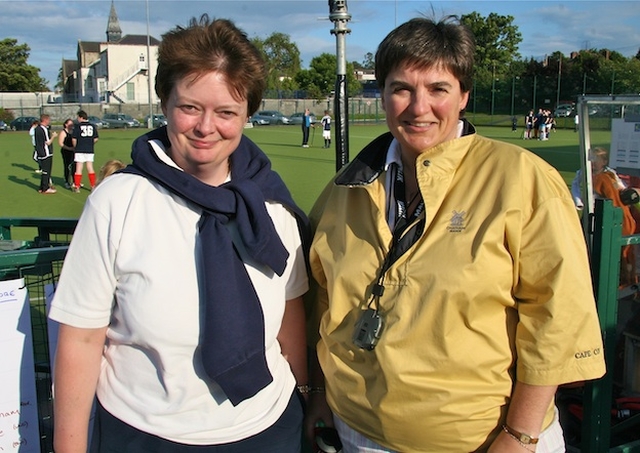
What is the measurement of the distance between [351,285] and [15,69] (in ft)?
293

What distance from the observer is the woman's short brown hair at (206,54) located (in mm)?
1868

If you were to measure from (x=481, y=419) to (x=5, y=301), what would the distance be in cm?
175

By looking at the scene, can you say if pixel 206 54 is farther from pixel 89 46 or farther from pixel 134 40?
pixel 89 46

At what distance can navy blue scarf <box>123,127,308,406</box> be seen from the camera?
183 centimetres

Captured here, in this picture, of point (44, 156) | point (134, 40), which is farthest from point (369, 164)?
point (134, 40)

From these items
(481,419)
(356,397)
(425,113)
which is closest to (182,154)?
(425,113)

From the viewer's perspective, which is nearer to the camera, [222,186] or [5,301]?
[222,186]

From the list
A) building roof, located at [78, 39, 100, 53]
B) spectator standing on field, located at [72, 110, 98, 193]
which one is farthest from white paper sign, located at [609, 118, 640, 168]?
building roof, located at [78, 39, 100, 53]

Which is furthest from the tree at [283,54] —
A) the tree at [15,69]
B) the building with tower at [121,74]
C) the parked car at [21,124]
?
the parked car at [21,124]

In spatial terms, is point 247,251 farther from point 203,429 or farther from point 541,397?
point 541,397

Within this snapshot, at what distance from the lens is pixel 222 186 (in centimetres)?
199

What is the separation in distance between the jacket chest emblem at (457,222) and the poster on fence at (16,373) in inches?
63.3

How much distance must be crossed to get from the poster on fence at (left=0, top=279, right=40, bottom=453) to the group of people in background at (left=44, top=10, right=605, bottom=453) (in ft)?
1.93

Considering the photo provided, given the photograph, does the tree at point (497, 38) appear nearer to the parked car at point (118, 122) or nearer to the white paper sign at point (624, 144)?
the parked car at point (118, 122)
